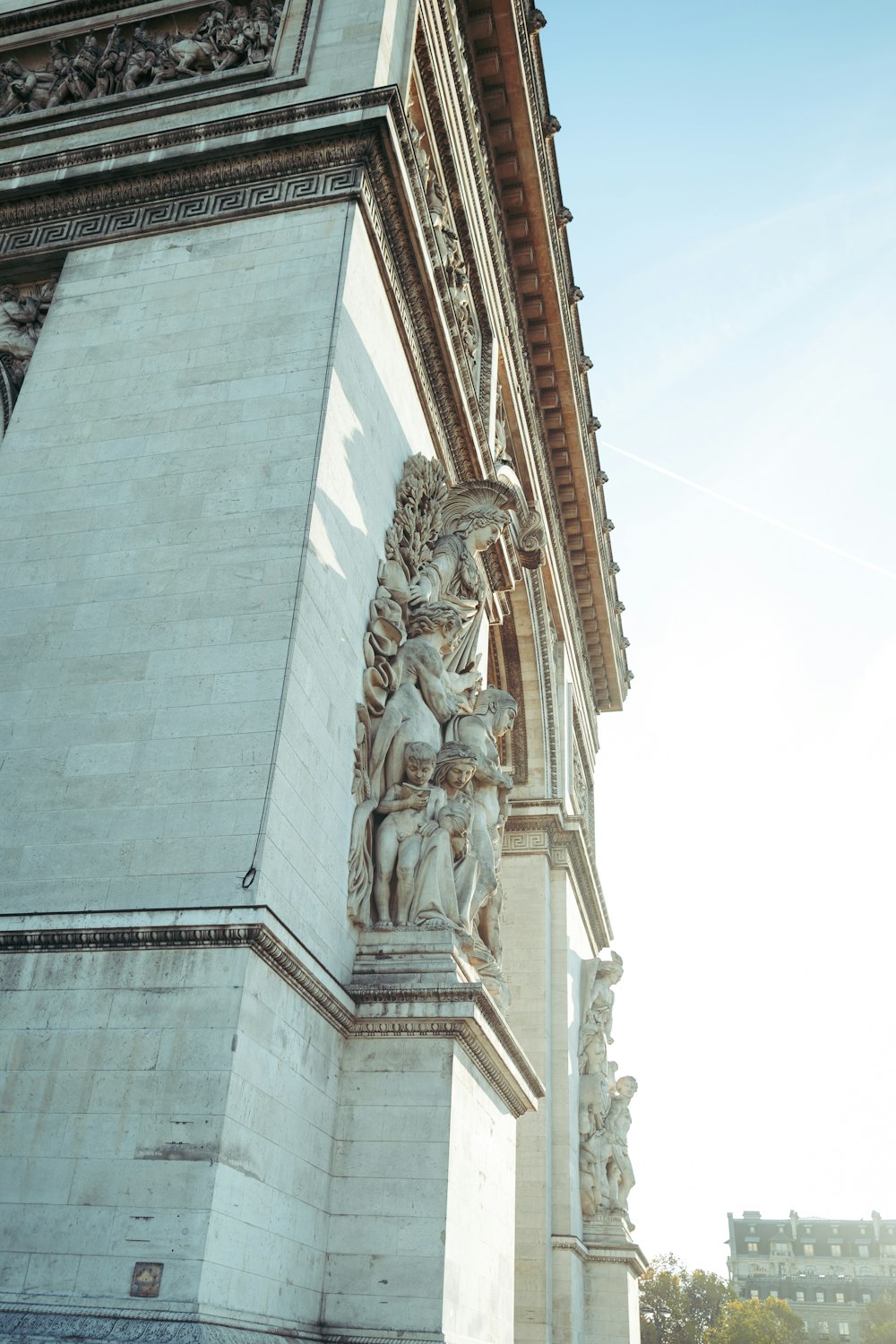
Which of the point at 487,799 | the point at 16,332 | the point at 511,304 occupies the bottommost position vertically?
the point at 487,799

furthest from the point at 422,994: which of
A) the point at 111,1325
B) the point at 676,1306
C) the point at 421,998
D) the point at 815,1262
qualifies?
the point at 815,1262

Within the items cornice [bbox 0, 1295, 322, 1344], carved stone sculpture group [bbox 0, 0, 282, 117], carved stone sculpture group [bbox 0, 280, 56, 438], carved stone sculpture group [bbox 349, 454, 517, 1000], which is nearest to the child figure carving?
carved stone sculpture group [bbox 349, 454, 517, 1000]

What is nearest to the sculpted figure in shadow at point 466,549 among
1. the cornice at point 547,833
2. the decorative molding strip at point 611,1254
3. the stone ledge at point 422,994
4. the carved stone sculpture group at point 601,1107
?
the stone ledge at point 422,994

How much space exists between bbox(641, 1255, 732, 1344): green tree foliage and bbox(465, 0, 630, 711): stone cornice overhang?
41453mm

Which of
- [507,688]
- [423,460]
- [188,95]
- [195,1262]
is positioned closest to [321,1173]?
[195,1262]

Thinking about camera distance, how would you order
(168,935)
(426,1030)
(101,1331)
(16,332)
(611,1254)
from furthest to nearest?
(611,1254) → (16,332) → (426,1030) → (168,935) → (101,1331)

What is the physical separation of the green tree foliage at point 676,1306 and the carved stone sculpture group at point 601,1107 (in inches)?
1533

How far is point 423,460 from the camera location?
12125mm

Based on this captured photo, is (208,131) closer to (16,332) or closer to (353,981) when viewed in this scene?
(16,332)

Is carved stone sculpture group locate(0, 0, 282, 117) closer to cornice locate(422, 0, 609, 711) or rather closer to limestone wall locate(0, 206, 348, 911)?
cornice locate(422, 0, 609, 711)

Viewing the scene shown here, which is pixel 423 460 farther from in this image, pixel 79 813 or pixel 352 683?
pixel 79 813

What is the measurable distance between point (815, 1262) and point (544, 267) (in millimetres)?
84360

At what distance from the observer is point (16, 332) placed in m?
11.3

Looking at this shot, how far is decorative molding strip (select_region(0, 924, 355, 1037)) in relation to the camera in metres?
7.21
